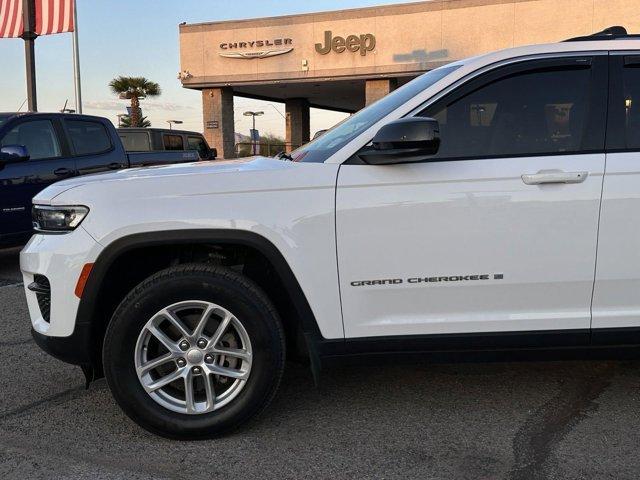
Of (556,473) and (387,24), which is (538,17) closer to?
(387,24)

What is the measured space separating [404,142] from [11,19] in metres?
13.7

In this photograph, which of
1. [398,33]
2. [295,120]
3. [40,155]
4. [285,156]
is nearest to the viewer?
[285,156]

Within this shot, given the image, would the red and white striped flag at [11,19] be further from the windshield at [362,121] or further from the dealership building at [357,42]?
the windshield at [362,121]

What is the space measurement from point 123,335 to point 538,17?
21392 millimetres

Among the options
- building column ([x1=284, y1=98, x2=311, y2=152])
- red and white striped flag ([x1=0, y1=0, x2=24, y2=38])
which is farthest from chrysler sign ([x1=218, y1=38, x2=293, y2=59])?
red and white striped flag ([x1=0, y1=0, x2=24, y2=38])

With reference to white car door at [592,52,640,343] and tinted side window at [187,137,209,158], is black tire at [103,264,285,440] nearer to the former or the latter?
white car door at [592,52,640,343]

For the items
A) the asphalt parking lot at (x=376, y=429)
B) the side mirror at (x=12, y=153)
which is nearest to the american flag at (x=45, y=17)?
the side mirror at (x=12, y=153)

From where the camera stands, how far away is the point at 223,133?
26.4 m

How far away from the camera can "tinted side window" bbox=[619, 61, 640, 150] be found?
2947 mm

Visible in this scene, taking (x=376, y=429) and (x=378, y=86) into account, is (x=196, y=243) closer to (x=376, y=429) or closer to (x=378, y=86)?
(x=376, y=429)

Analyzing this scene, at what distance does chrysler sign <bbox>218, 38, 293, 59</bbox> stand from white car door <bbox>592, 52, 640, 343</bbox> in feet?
73.8

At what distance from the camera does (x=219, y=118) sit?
26.1 meters

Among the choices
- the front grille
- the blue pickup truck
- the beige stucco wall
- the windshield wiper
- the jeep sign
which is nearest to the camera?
the front grille

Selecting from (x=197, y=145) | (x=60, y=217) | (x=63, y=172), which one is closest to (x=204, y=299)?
(x=60, y=217)
